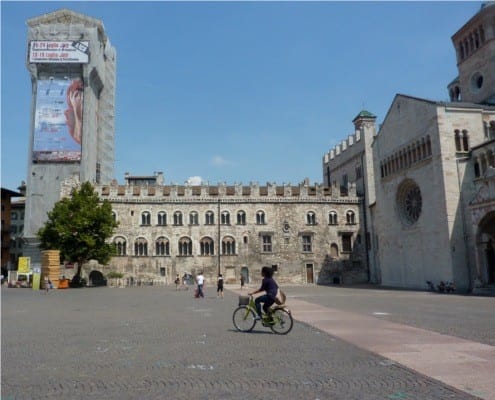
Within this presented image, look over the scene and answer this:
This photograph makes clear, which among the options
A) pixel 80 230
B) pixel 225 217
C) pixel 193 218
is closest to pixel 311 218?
pixel 225 217

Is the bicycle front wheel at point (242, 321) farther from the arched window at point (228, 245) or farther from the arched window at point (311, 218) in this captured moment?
the arched window at point (311, 218)

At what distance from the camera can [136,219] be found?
56469mm

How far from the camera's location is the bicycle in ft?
42.1

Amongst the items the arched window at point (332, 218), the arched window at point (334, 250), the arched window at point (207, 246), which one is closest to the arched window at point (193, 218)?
the arched window at point (207, 246)

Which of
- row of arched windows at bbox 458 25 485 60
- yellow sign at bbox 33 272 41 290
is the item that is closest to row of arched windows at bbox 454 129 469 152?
row of arched windows at bbox 458 25 485 60

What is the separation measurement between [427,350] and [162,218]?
49164 mm

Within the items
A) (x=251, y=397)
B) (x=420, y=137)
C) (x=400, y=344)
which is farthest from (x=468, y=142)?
(x=251, y=397)

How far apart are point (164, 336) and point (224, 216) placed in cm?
4492

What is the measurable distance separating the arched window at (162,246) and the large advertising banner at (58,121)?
59.7ft

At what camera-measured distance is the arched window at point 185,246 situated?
56.2 m

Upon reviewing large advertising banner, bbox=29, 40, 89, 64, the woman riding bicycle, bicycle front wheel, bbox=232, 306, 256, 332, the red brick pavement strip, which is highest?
large advertising banner, bbox=29, 40, 89, 64

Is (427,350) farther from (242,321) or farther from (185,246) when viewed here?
(185,246)

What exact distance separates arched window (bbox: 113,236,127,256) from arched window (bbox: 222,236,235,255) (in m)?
12.5

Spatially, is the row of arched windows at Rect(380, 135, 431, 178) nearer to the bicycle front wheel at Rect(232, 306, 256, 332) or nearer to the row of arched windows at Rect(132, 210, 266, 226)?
the row of arched windows at Rect(132, 210, 266, 226)
